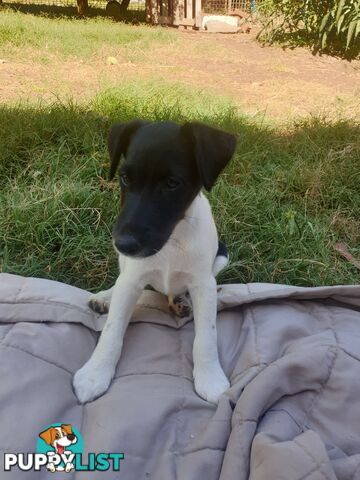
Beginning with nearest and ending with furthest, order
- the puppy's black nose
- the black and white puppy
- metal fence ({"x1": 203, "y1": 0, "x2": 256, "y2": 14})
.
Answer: the puppy's black nose
the black and white puppy
metal fence ({"x1": 203, "y1": 0, "x2": 256, "y2": 14})

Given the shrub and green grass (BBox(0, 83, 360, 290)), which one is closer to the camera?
green grass (BBox(0, 83, 360, 290))

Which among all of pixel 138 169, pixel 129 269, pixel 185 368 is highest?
pixel 138 169

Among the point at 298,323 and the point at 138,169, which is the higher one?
the point at 138,169

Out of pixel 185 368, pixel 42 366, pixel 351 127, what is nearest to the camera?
pixel 42 366

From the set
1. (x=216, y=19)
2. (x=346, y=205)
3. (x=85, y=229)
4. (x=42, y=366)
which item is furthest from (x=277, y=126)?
(x=216, y=19)

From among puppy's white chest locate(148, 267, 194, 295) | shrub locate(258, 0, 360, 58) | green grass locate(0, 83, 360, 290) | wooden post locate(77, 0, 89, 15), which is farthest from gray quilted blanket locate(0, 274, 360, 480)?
wooden post locate(77, 0, 89, 15)

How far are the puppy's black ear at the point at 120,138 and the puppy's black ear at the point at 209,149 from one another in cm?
32

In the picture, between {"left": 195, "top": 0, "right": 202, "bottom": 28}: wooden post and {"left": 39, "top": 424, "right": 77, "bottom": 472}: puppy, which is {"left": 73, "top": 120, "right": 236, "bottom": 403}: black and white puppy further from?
{"left": 195, "top": 0, "right": 202, "bottom": 28}: wooden post

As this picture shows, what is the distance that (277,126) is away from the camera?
5.31 metres

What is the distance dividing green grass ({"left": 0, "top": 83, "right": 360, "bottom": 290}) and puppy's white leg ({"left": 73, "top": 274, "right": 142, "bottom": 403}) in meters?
0.74

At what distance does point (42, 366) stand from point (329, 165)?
2.99 m

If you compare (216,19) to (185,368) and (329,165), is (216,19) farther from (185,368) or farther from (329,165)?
(185,368)

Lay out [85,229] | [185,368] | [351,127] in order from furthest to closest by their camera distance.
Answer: [351,127] → [85,229] → [185,368]

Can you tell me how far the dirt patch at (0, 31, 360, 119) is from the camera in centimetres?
620
